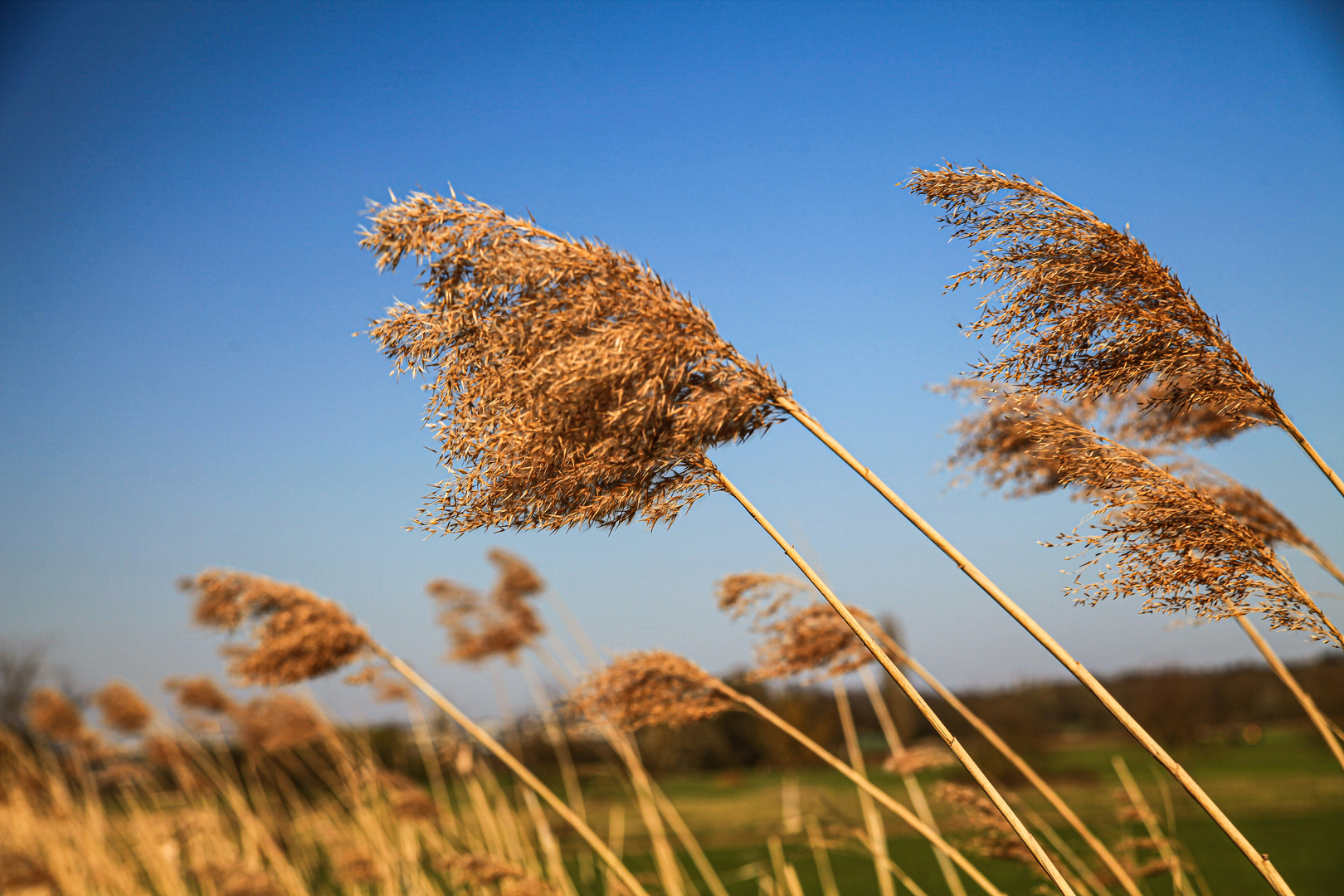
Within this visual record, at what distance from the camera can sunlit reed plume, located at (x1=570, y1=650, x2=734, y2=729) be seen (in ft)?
9.95

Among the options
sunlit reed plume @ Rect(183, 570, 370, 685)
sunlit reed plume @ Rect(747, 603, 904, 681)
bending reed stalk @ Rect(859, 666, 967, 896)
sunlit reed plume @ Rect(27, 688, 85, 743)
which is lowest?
bending reed stalk @ Rect(859, 666, 967, 896)

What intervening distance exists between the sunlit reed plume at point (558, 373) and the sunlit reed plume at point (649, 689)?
4.47ft

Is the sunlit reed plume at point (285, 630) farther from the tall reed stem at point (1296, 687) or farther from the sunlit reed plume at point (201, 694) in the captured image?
the sunlit reed plume at point (201, 694)

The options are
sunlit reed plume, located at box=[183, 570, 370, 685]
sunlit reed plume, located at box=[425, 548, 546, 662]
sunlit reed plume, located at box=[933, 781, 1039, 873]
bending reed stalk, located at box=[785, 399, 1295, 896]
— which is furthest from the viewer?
sunlit reed plume, located at box=[425, 548, 546, 662]

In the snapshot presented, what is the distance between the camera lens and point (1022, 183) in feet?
6.26

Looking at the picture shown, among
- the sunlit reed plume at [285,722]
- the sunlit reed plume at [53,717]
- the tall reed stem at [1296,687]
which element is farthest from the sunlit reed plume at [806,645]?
the sunlit reed plume at [53,717]

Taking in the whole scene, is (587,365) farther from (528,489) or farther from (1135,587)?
(1135,587)

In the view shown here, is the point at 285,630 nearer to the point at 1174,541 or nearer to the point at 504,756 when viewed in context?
the point at 504,756

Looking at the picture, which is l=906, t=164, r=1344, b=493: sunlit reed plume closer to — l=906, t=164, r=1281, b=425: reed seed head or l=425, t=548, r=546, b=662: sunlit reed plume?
l=906, t=164, r=1281, b=425: reed seed head

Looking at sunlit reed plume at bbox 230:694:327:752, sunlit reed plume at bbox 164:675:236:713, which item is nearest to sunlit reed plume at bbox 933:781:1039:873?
sunlit reed plume at bbox 230:694:327:752

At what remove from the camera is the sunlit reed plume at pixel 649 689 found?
9.95 feet

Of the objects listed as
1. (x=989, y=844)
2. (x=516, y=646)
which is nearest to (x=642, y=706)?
(x=989, y=844)

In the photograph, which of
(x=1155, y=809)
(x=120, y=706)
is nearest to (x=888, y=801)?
(x=120, y=706)

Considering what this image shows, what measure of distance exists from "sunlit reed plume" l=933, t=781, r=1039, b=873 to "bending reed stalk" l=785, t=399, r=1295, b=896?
1.15 metres
